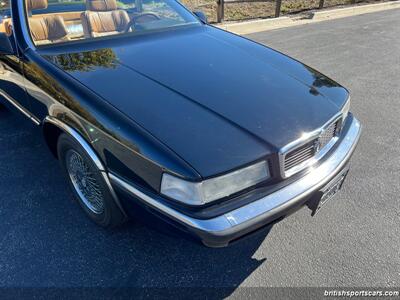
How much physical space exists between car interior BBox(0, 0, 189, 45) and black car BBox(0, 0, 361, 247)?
1cm

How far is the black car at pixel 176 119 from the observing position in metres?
1.57

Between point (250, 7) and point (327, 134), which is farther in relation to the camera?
point (250, 7)

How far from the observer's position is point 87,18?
8.98ft

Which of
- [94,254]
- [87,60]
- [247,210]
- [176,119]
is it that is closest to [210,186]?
[247,210]

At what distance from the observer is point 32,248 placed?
212 centimetres

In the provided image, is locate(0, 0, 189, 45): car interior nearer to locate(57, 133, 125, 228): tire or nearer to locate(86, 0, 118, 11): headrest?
locate(86, 0, 118, 11): headrest

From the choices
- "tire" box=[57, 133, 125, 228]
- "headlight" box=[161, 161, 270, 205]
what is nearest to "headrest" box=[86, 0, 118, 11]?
"tire" box=[57, 133, 125, 228]

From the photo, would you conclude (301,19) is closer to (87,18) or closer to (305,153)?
(87,18)

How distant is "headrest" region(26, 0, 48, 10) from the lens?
2.57 m

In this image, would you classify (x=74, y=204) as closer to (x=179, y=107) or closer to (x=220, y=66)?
(x=179, y=107)

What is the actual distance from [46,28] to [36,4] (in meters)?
0.30

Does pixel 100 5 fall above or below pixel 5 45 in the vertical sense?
above

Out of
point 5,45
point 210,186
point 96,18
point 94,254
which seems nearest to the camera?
point 210,186

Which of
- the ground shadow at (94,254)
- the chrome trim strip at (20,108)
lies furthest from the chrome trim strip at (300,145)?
the chrome trim strip at (20,108)
